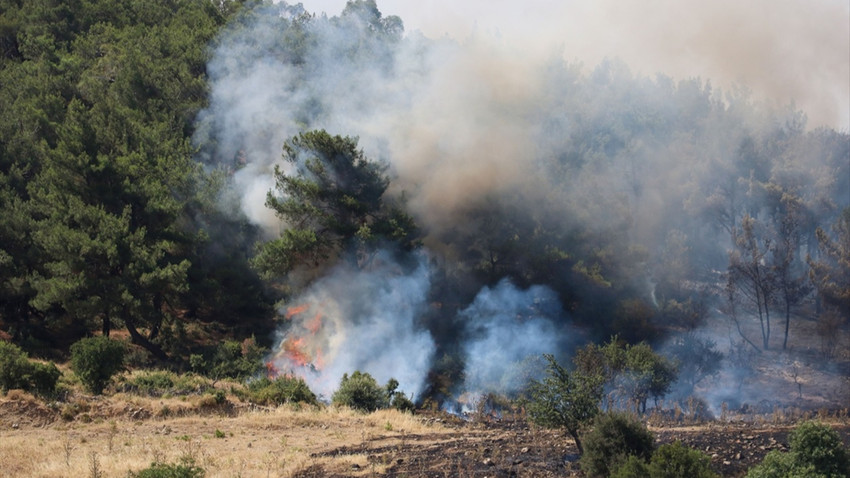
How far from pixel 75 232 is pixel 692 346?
29.0 metres

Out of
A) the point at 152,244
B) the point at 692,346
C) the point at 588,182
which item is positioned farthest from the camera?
the point at 588,182

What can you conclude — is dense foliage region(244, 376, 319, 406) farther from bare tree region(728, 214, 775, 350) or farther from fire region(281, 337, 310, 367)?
bare tree region(728, 214, 775, 350)

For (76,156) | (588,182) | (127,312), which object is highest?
(588,182)

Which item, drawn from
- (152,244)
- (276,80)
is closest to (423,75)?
(276,80)

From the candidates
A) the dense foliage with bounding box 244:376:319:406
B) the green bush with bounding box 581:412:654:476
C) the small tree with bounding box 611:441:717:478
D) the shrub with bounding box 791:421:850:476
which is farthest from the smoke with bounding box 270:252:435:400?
the shrub with bounding box 791:421:850:476

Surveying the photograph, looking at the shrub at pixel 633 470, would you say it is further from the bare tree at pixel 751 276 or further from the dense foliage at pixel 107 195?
the bare tree at pixel 751 276

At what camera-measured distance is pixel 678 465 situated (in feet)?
39.4

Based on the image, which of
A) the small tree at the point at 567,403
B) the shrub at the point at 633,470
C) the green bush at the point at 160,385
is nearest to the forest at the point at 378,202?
the green bush at the point at 160,385

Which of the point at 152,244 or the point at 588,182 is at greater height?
the point at 588,182

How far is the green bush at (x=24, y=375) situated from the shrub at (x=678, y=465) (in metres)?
16.6

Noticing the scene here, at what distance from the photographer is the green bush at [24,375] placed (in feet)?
66.4

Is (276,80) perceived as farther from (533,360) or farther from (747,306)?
(747,306)

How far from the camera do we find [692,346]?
36812 mm

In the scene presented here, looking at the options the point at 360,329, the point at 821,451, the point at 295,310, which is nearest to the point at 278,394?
the point at 360,329
